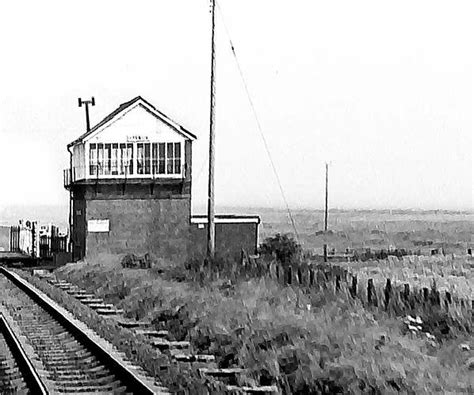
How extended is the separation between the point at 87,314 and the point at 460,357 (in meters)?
9.11

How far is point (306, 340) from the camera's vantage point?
38.9 feet

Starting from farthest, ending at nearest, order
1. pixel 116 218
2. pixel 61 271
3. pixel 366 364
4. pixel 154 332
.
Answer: pixel 116 218 < pixel 61 271 < pixel 154 332 < pixel 366 364

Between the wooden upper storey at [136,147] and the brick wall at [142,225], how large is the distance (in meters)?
1.01

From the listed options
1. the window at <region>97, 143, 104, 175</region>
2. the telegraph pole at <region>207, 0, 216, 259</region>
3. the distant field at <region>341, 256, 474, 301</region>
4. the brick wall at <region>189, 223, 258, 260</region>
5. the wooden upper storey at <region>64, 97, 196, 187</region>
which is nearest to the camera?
the distant field at <region>341, 256, 474, 301</region>

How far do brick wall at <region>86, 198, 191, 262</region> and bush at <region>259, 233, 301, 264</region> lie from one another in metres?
3.59

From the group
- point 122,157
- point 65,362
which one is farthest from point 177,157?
point 65,362

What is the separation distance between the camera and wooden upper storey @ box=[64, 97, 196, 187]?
3916 cm

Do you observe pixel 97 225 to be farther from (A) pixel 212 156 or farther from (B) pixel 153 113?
(A) pixel 212 156

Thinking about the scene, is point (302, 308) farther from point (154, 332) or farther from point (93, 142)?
point (93, 142)

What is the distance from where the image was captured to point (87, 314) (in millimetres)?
17844

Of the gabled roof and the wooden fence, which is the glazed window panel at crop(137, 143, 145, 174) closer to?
the gabled roof

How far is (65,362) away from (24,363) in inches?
34.6

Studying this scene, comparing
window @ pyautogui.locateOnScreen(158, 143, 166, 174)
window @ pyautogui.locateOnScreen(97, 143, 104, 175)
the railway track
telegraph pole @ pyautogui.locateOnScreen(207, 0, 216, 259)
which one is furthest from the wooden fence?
window @ pyautogui.locateOnScreen(97, 143, 104, 175)

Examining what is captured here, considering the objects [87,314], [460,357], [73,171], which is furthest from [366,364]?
[73,171]
